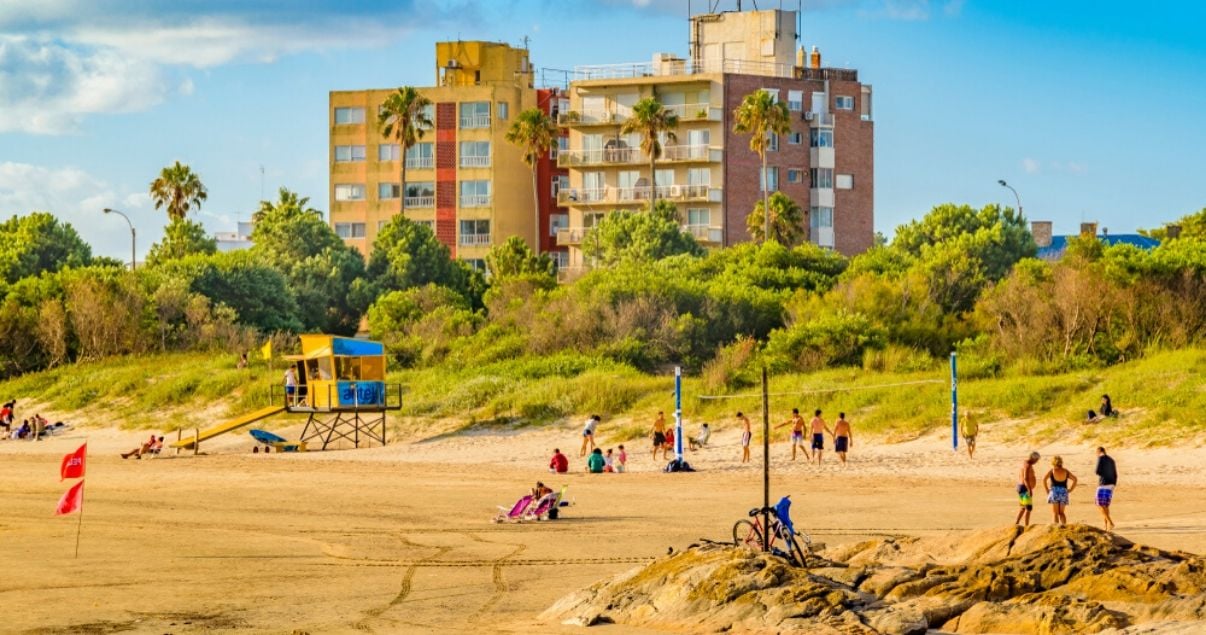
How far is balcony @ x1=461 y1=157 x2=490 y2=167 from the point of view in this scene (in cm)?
10100

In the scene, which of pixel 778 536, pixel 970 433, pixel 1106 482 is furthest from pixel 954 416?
pixel 778 536

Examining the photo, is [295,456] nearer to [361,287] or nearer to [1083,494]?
[1083,494]

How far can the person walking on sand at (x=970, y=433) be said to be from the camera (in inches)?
1576

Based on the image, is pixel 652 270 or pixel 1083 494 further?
pixel 652 270

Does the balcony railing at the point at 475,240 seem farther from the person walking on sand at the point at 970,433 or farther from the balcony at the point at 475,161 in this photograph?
the person walking on sand at the point at 970,433

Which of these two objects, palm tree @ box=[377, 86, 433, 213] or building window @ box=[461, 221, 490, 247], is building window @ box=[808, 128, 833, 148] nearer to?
building window @ box=[461, 221, 490, 247]

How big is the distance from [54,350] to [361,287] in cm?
1943

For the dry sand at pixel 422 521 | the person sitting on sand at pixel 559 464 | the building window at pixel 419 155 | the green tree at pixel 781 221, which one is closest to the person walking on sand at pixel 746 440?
the dry sand at pixel 422 521

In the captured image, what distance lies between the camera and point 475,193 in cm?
10156

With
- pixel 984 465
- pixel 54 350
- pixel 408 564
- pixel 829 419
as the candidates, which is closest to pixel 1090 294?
pixel 829 419

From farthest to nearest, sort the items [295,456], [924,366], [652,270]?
1. [652,270]
2. [924,366]
3. [295,456]

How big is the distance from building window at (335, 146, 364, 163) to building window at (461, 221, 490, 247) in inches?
300

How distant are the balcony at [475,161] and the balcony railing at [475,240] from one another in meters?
3.82

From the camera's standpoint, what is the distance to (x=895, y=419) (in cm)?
4416
